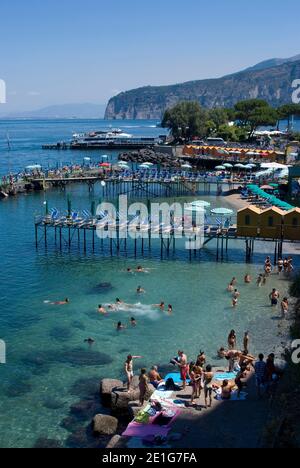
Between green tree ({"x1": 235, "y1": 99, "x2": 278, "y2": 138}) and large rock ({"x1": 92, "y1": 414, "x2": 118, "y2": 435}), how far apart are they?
95100 mm

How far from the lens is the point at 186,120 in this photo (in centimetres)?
10688

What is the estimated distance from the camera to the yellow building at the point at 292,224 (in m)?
34.8

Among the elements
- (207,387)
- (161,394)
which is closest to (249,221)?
(161,394)

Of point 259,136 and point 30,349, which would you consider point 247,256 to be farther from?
point 259,136

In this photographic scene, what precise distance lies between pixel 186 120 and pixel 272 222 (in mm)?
75023

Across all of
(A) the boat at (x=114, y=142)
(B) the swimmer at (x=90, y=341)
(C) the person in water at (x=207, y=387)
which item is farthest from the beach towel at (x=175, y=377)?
(A) the boat at (x=114, y=142)

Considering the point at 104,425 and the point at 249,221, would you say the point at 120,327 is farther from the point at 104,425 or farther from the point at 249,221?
the point at 249,221

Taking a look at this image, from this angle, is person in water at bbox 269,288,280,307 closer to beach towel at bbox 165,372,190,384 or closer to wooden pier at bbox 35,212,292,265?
wooden pier at bbox 35,212,292,265

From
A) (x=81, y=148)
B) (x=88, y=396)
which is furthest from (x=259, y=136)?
(x=88, y=396)

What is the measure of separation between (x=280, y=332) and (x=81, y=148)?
4299 inches

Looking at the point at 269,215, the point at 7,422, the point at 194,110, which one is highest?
the point at 194,110

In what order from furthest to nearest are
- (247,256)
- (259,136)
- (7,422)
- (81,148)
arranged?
(81,148) < (259,136) < (247,256) < (7,422)

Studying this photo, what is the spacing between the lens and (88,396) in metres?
19.9

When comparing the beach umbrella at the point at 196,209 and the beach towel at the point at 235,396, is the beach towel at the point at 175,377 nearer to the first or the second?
the beach towel at the point at 235,396
